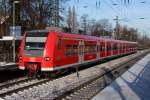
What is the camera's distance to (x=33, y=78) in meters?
19.8

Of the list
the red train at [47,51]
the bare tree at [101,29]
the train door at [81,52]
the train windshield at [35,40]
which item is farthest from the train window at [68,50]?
the bare tree at [101,29]

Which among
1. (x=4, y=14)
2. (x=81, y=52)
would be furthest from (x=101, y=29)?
(x=81, y=52)

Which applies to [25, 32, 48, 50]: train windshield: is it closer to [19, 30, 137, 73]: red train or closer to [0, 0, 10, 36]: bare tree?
[19, 30, 137, 73]: red train

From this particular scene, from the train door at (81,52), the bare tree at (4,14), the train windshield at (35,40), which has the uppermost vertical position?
the bare tree at (4,14)

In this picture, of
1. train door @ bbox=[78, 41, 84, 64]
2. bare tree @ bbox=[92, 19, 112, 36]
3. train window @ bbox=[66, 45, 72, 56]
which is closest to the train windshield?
train window @ bbox=[66, 45, 72, 56]

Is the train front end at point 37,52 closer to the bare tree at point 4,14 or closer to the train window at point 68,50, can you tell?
the train window at point 68,50

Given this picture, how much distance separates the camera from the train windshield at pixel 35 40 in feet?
62.6

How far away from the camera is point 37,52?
1894cm

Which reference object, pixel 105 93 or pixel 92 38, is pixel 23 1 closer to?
pixel 92 38

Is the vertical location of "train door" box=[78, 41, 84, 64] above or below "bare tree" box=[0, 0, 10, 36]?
below

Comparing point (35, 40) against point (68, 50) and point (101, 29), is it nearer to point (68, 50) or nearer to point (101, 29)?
point (68, 50)

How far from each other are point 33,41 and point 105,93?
22.2 ft

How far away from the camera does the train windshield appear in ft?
62.6

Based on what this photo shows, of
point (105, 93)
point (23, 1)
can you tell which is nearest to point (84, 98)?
point (105, 93)
